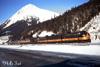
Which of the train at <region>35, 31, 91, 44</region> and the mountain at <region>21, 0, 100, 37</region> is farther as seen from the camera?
the mountain at <region>21, 0, 100, 37</region>

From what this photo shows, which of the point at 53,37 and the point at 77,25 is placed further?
the point at 77,25

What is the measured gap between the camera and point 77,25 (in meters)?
82.8

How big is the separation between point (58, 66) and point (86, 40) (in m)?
28.8

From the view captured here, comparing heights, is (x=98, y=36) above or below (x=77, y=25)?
below

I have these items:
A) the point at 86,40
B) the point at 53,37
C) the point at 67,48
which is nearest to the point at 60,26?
the point at 53,37

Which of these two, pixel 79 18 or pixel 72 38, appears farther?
pixel 79 18

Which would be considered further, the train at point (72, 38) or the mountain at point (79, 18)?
the mountain at point (79, 18)

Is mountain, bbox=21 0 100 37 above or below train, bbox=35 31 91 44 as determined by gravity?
above

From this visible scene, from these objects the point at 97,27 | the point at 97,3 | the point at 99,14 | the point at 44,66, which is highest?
the point at 97,3

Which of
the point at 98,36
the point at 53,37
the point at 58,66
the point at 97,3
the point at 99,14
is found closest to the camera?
the point at 58,66

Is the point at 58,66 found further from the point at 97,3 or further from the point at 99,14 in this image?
the point at 97,3

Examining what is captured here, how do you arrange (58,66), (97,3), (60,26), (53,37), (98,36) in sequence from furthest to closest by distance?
(60,26) < (97,3) < (53,37) < (98,36) < (58,66)

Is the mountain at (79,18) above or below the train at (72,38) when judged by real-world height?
above

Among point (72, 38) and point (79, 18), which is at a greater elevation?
point (79, 18)
